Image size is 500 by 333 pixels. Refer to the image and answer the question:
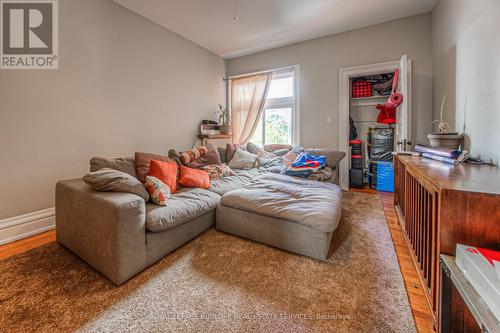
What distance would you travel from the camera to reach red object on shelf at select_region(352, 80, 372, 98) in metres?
3.84

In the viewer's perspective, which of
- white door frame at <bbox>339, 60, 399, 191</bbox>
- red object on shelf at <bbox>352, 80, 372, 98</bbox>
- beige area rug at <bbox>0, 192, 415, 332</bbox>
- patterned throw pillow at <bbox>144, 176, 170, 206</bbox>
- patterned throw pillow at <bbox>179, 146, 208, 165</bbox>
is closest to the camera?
beige area rug at <bbox>0, 192, 415, 332</bbox>

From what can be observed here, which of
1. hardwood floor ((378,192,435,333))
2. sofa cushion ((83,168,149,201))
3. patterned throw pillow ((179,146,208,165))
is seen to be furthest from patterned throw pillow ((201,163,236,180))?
hardwood floor ((378,192,435,333))

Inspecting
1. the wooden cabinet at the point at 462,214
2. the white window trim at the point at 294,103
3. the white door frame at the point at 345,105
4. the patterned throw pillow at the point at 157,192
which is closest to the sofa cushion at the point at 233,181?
the patterned throw pillow at the point at 157,192

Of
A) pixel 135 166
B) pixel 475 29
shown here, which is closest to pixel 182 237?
pixel 135 166

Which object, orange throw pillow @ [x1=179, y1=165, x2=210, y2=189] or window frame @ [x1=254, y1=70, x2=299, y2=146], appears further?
window frame @ [x1=254, y1=70, x2=299, y2=146]

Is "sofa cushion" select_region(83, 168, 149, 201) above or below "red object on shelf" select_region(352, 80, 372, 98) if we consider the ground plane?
below

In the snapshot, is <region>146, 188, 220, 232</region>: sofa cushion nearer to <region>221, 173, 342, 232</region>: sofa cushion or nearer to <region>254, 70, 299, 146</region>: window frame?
<region>221, 173, 342, 232</region>: sofa cushion

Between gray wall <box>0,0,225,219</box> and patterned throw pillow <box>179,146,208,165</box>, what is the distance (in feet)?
2.67

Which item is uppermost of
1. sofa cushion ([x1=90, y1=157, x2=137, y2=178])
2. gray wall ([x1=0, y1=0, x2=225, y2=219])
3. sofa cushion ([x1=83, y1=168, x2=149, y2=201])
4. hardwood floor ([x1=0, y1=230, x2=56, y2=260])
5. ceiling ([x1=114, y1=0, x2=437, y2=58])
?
ceiling ([x1=114, y1=0, x2=437, y2=58])

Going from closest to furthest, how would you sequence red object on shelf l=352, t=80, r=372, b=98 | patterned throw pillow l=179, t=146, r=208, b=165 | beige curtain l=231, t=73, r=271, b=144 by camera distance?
patterned throw pillow l=179, t=146, r=208, b=165 < red object on shelf l=352, t=80, r=372, b=98 < beige curtain l=231, t=73, r=271, b=144

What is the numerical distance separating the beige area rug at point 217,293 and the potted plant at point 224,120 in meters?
2.90

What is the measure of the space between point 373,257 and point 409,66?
2.87 metres

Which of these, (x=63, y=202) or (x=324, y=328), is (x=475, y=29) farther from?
(x=63, y=202)

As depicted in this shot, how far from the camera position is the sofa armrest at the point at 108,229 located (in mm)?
1315
